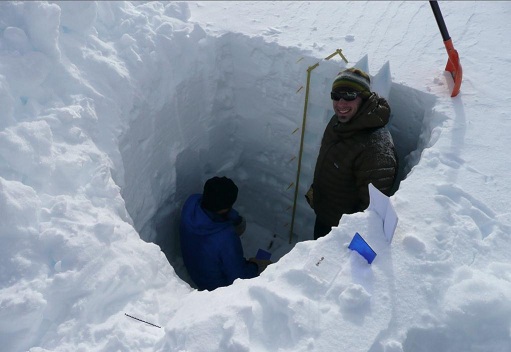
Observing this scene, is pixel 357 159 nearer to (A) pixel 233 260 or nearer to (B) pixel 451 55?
(B) pixel 451 55

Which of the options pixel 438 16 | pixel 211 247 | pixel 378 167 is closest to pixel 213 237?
pixel 211 247

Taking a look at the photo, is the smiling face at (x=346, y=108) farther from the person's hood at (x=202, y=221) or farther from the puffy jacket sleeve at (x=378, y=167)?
the person's hood at (x=202, y=221)

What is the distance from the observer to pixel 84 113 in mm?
3145

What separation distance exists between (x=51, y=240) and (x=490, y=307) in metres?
2.12

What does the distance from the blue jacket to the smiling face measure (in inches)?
47.5

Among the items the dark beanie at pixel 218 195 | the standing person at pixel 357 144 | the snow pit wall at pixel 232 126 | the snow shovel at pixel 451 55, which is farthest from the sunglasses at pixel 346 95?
the dark beanie at pixel 218 195

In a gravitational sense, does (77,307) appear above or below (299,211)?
above

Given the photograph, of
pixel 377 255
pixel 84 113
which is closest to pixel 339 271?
pixel 377 255

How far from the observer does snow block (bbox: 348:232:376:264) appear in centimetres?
240

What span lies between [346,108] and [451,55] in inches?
37.0

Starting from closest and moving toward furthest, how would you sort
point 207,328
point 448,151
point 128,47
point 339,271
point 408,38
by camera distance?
point 207,328 < point 339,271 < point 448,151 < point 128,47 < point 408,38

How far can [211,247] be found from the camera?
3705 mm

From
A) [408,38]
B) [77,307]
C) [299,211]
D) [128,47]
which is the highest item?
[408,38]

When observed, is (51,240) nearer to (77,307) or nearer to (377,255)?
(77,307)
